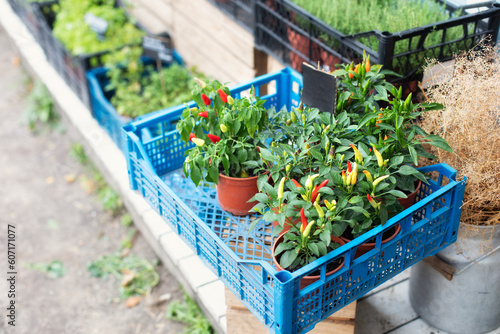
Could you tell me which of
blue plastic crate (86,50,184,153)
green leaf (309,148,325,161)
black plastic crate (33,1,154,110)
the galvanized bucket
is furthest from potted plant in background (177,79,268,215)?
black plastic crate (33,1,154,110)

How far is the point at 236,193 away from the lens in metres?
2.09

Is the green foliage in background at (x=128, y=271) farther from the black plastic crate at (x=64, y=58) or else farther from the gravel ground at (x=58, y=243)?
the black plastic crate at (x=64, y=58)

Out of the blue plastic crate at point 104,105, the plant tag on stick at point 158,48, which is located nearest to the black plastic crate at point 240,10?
the plant tag on stick at point 158,48

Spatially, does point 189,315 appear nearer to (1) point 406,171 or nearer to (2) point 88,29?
(1) point 406,171

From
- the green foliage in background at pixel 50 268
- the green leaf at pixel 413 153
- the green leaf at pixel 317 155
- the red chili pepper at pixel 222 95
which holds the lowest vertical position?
the green foliage in background at pixel 50 268

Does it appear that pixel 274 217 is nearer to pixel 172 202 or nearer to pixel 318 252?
pixel 318 252

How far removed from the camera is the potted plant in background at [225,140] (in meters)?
1.96

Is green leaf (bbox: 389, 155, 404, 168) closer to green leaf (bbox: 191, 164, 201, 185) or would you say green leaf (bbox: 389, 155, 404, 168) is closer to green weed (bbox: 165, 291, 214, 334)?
green leaf (bbox: 191, 164, 201, 185)

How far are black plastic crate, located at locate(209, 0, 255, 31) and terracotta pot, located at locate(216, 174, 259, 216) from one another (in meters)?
1.38

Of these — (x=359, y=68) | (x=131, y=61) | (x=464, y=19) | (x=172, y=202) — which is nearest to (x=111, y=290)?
(x=172, y=202)

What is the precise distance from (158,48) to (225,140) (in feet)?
6.99

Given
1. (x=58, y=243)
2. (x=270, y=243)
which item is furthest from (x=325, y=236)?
(x=58, y=243)

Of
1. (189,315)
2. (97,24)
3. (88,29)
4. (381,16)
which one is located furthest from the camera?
(88,29)

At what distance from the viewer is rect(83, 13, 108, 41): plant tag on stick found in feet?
14.1
